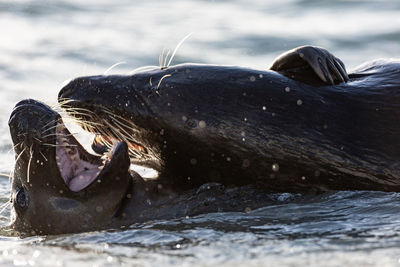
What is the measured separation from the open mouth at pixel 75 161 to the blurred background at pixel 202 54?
1.45ft

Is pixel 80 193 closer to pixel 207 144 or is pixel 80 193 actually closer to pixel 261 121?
pixel 207 144

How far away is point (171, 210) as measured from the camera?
19.6ft

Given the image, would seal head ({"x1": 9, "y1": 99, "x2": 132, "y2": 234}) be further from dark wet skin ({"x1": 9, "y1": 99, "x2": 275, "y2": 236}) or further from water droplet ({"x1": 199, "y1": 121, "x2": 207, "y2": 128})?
water droplet ({"x1": 199, "y1": 121, "x2": 207, "y2": 128})

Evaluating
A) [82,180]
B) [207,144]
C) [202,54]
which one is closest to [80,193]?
[82,180]

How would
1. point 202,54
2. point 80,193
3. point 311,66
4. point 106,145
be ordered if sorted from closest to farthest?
point 80,193
point 311,66
point 106,145
point 202,54

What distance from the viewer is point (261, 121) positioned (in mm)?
5859

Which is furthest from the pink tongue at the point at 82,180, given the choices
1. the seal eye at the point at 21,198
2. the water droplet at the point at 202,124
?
the water droplet at the point at 202,124

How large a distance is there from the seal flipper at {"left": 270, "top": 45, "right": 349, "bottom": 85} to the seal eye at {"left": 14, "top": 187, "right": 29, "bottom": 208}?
1.89 meters

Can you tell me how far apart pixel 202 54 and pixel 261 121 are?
261 inches

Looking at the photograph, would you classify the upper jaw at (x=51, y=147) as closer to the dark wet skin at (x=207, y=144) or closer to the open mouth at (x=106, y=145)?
the dark wet skin at (x=207, y=144)

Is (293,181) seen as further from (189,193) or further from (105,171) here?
(105,171)

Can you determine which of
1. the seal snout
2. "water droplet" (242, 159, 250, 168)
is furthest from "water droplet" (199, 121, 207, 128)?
the seal snout

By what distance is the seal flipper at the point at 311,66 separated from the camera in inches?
236

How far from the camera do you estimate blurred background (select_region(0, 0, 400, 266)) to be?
4996 millimetres
